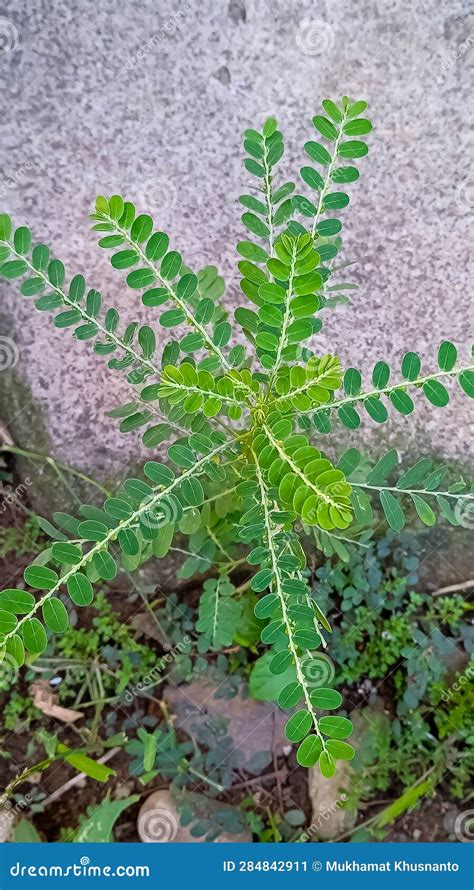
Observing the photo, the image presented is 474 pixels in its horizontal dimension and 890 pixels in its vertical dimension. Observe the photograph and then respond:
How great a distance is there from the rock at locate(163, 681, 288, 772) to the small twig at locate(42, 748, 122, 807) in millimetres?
193

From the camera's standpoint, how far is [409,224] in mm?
1844

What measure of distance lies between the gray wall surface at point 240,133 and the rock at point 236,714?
796mm

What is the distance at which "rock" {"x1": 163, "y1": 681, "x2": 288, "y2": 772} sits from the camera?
1.86m

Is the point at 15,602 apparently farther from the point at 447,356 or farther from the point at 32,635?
the point at 447,356

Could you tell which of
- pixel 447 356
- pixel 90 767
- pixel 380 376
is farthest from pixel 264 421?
pixel 90 767

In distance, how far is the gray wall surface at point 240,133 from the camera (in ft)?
5.99

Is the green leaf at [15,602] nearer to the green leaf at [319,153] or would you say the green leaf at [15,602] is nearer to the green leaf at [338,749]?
the green leaf at [338,749]

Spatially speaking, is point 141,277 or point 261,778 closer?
point 141,277

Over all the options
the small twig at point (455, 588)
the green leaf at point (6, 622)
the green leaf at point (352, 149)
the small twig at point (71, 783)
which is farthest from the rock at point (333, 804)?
the green leaf at point (352, 149)

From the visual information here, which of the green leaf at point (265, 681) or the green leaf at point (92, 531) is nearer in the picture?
the green leaf at point (92, 531)

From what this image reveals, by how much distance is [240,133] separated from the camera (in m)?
1.85

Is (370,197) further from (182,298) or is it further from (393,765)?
(393,765)

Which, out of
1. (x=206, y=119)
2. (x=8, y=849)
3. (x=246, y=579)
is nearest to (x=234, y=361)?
(x=246, y=579)

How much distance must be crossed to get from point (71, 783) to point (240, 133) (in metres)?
1.80
